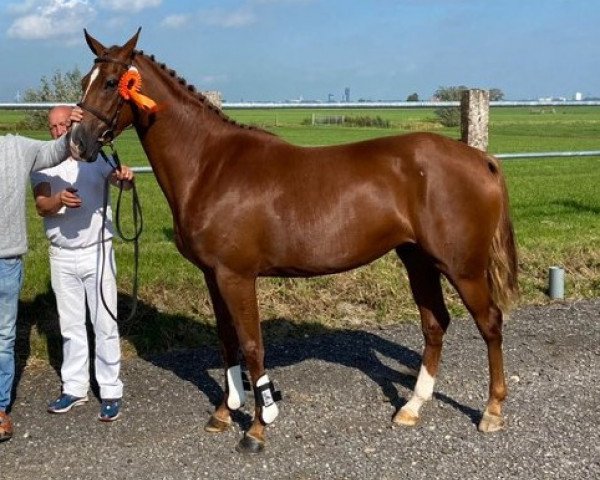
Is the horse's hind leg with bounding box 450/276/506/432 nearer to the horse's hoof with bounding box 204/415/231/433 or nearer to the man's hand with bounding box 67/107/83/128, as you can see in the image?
the horse's hoof with bounding box 204/415/231/433

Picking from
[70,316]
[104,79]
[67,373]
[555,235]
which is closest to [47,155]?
[104,79]

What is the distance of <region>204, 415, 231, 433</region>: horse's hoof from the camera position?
15.1ft

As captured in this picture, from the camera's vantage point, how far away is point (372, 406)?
16.3ft

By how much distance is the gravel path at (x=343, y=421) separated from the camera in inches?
160

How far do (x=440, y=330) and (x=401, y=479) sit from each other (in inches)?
56.5

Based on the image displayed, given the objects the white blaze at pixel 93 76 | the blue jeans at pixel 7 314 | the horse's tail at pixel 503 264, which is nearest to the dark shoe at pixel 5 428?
the blue jeans at pixel 7 314

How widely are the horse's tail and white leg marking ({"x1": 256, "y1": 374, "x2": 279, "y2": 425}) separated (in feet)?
5.22

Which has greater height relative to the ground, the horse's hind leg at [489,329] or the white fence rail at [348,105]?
the white fence rail at [348,105]

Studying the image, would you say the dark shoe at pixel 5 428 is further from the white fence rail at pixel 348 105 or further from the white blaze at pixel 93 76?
the white fence rail at pixel 348 105

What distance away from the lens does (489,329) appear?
15.3 ft

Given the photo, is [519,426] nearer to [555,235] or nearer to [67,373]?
[67,373]

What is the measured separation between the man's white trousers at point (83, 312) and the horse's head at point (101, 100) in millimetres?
894

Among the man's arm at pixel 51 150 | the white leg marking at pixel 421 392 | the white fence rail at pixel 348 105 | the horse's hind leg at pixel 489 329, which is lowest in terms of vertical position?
the white leg marking at pixel 421 392

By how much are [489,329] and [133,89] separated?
2570 mm
